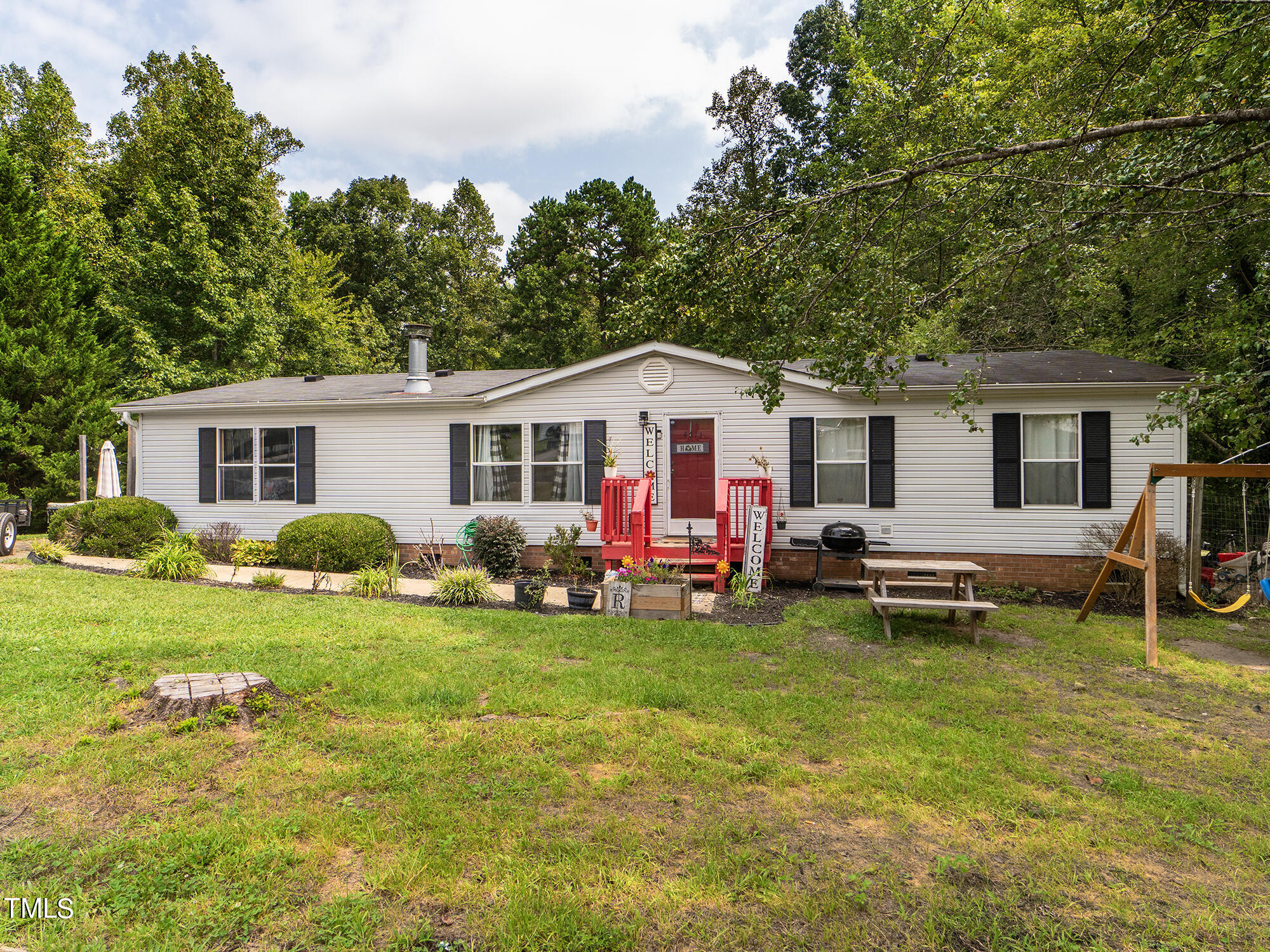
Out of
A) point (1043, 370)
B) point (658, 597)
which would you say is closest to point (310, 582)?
point (658, 597)

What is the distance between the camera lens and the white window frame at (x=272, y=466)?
471 inches

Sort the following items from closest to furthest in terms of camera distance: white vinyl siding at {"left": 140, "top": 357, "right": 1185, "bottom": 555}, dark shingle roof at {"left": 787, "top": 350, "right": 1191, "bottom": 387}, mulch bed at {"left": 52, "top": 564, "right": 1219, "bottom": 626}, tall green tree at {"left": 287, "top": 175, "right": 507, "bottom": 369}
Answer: mulch bed at {"left": 52, "top": 564, "right": 1219, "bottom": 626} < dark shingle roof at {"left": 787, "top": 350, "right": 1191, "bottom": 387} < white vinyl siding at {"left": 140, "top": 357, "right": 1185, "bottom": 555} < tall green tree at {"left": 287, "top": 175, "right": 507, "bottom": 369}

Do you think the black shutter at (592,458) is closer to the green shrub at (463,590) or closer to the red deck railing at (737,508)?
the red deck railing at (737,508)

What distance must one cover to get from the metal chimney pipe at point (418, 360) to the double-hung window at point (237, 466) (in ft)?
10.1

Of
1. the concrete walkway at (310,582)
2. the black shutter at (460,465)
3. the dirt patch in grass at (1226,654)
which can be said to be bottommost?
the dirt patch in grass at (1226,654)

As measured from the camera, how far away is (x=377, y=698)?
15.0ft

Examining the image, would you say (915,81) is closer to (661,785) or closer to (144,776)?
(661,785)

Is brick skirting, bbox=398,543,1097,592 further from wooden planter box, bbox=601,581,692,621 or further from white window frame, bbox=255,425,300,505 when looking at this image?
white window frame, bbox=255,425,300,505

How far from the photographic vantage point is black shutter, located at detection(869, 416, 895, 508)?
993 centimetres

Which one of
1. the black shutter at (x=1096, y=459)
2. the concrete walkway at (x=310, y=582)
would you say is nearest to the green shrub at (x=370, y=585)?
the concrete walkway at (x=310, y=582)

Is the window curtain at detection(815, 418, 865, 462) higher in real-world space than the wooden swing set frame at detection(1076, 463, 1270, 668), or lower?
higher

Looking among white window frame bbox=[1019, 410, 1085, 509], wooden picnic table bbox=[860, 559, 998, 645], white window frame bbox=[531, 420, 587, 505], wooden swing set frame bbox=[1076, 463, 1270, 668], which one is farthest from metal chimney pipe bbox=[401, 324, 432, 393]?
wooden swing set frame bbox=[1076, 463, 1270, 668]

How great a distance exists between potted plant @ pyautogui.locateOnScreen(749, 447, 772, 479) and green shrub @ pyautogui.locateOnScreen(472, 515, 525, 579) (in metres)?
3.91

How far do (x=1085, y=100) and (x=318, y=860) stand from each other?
10089 millimetres
